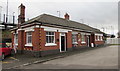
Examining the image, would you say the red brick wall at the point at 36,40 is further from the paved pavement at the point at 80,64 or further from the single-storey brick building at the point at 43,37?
the paved pavement at the point at 80,64

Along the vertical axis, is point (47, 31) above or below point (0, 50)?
above

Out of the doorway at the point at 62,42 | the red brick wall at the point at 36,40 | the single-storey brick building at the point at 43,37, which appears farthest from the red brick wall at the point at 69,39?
the red brick wall at the point at 36,40


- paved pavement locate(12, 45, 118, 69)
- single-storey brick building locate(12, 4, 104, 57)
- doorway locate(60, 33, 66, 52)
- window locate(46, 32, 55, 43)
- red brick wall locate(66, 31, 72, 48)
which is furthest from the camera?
red brick wall locate(66, 31, 72, 48)

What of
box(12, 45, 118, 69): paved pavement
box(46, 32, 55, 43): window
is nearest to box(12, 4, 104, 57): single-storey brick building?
box(46, 32, 55, 43): window

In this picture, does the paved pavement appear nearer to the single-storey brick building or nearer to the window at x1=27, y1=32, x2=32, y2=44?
the single-storey brick building

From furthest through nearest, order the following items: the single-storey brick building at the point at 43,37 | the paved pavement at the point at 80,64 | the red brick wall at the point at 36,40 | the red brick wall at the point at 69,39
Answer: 1. the red brick wall at the point at 69,39
2. the single-storey brick building at the point at 43,37
3. the red brick wall at the point at 36,40
4. the paved pavement at the point at 80,64

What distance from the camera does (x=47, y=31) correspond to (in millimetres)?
14148

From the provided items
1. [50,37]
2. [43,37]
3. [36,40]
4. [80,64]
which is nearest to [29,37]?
[36,40]

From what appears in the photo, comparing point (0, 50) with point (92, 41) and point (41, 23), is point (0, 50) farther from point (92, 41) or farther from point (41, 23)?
point (92, 41)

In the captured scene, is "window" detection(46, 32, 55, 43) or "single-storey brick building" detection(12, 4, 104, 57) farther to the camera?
"window" detection(46, 32, 55, 43)

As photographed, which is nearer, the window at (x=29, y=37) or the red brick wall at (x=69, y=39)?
the window at (x=29, y=37)

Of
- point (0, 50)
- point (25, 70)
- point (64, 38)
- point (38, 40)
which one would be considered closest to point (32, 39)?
point (38, 40)

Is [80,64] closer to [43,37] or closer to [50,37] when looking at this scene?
[43,37]

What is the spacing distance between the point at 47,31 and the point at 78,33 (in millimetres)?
8040
